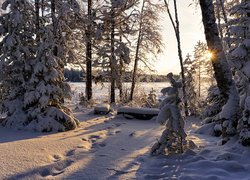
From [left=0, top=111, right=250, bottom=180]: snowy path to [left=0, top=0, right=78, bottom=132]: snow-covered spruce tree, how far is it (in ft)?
5.74

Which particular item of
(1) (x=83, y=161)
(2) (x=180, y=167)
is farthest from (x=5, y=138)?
(2) (x=180, y=167)

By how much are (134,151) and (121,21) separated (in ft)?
58.2

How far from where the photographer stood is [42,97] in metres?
11.1

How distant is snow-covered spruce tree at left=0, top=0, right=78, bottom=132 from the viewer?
11.0 meters

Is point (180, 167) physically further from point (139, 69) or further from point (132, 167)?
point (139, 69)

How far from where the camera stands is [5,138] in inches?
360

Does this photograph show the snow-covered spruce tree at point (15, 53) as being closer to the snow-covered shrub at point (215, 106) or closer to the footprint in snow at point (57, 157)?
the footprint in snow at point (57, 157)

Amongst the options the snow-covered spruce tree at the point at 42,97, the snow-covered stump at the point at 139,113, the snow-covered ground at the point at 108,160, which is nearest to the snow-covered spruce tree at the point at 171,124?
the snow-covered ground at the point at 108,160

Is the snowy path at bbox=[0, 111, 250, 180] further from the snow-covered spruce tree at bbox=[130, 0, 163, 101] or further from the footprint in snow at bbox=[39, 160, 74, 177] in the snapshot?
the snow-covered spruce tree at bbox=[130, 0, 163, 101]

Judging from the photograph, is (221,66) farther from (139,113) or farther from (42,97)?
(139,113)

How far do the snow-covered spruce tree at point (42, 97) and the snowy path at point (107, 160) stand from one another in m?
1.75

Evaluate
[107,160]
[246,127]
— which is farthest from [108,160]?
[246,127]

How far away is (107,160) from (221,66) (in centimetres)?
351

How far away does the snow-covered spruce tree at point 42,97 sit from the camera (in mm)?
11039
